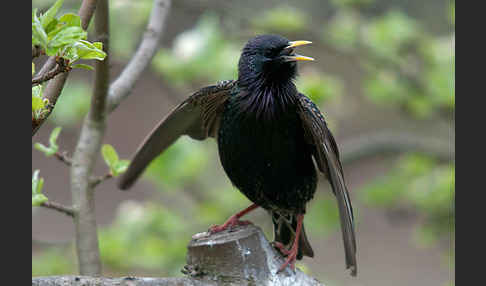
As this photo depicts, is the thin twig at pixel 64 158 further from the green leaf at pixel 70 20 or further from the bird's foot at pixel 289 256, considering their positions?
the green leaf at pixel 70 20

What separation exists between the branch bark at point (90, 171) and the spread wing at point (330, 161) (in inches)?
36.5

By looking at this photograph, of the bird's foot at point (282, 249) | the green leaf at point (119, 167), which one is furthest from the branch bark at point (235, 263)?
the green leaf at point (119, 167)

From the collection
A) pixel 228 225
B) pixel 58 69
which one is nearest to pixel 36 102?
pixel 58 69

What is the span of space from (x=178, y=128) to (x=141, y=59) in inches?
19.8

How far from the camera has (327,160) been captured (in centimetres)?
276

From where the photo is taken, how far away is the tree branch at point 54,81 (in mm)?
1733

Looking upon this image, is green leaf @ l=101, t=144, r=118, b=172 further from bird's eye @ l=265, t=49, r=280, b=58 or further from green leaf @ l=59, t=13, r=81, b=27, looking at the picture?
green leaf @ l=59, t=13, r=81, b=27

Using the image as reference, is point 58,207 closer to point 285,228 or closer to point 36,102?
point 36,102

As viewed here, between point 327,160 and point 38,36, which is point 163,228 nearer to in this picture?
point 327,160

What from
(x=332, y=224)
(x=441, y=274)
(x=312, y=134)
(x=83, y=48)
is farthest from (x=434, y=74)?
(x=441, y=274)

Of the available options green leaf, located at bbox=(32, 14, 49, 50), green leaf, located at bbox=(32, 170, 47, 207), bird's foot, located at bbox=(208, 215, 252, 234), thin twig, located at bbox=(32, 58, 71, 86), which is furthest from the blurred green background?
green leaf, located at bbox=(32, 14, 49, 50)

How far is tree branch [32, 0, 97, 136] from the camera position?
1733mm

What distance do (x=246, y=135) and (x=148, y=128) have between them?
25.4 ft

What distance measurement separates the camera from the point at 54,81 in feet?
6.53
